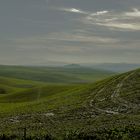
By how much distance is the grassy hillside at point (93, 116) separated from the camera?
41062 millimetres

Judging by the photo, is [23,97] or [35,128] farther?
[23,97]

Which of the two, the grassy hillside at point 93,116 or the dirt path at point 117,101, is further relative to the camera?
the dirt path at point 117,101

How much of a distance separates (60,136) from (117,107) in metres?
30.0

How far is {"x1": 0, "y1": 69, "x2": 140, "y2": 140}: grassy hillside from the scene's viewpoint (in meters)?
41.1

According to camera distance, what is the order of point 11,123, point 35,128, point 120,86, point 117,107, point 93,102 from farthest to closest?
point 120,86 < point 93,102 < point 117,107 < point 11,123 < point 35,128

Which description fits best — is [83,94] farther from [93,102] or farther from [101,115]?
[101,115]

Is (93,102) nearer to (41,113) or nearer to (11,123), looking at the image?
(41,113)

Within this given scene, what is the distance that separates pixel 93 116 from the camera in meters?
60.1

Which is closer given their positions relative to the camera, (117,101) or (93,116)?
(93,116)

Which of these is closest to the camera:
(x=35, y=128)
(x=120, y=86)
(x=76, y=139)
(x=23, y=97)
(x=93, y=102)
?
(x=76, y=139)

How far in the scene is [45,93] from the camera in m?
125

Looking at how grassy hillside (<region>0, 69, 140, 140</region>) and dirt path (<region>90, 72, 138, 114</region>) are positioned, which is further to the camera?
dirt path (<region>90, 72, 138, 114</region>)

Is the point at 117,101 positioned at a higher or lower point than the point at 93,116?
higher

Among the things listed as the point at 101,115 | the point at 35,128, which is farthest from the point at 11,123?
the point at 101,115
